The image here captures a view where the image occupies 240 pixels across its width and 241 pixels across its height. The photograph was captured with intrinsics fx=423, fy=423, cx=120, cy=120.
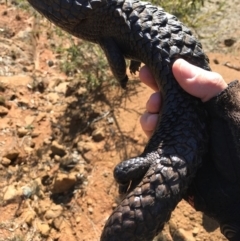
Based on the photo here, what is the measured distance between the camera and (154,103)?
2.07 m

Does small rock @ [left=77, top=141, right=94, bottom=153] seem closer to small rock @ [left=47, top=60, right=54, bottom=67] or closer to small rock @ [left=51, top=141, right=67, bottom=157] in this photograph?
small rock @ [left=51, top=141, right=67, bottom=157]

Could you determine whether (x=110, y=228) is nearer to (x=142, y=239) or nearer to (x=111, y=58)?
(x=142, y=239)

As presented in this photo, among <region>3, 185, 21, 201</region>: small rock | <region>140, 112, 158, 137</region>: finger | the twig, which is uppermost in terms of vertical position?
<region>140, 112, 158, 137</region>: finger

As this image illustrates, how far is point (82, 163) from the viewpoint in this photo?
316 cm

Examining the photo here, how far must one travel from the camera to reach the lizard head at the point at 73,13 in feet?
6.27

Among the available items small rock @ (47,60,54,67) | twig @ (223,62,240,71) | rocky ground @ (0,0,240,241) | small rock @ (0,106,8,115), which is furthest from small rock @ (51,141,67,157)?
twig @ (223,62,240,71)

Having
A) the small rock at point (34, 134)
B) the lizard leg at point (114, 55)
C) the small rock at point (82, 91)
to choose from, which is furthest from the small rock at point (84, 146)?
the lizard leg at point (114, 55)

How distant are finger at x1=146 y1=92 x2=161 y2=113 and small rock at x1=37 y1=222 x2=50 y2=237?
1229 millimetres

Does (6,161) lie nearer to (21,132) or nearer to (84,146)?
(21,132)

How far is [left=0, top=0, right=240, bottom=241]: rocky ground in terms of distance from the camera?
2.86 metres

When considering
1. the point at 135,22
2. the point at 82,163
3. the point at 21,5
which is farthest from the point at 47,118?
the point at 135,22

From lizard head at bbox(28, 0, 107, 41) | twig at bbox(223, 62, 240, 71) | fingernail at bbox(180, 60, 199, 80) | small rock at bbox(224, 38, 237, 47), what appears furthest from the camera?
small rock at bbox(224, 38, 237, 47)

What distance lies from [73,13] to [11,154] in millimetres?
1578

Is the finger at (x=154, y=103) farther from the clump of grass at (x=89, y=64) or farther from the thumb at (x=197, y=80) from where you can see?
the clump of grass at (x=89, y=64)
